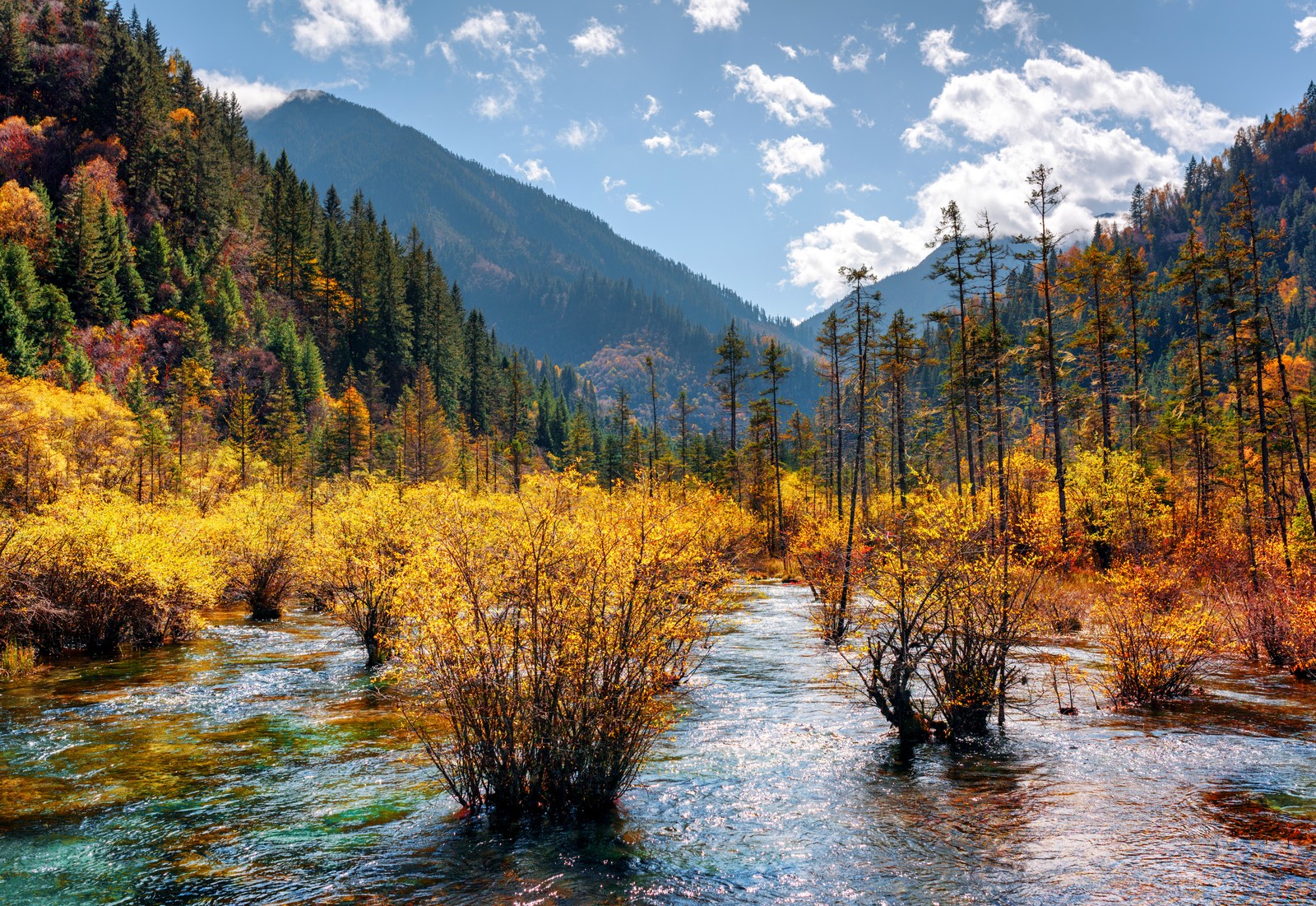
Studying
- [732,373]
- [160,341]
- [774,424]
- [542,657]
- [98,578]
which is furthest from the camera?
[160,341]

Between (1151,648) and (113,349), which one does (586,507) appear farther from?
(113,349)

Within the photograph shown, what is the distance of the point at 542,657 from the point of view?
9.05 metres

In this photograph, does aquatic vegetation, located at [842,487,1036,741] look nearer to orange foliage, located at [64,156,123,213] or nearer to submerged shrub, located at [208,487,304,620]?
submerged shrub, located at [208,487,304,620]

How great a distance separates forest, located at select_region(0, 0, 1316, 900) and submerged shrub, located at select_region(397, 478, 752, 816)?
0.05m

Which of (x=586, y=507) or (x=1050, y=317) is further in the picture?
(x=1050, y=317)

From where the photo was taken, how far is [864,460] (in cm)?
7588

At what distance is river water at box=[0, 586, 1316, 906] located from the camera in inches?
317

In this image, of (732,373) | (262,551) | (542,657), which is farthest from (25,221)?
(542,657)

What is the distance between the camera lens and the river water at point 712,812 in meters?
8.05

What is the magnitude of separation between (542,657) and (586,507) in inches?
187

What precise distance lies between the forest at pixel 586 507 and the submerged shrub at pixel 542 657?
5 cm

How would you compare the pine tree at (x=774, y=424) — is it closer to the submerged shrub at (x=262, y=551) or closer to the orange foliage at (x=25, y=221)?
the submerged shrub at (x=262, y=551)

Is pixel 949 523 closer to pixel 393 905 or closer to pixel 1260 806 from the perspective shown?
pixel 1260 806

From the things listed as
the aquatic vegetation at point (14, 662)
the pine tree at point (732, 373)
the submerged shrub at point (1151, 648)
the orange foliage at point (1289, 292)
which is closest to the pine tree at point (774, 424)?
the pine tree at point (732, 373)
